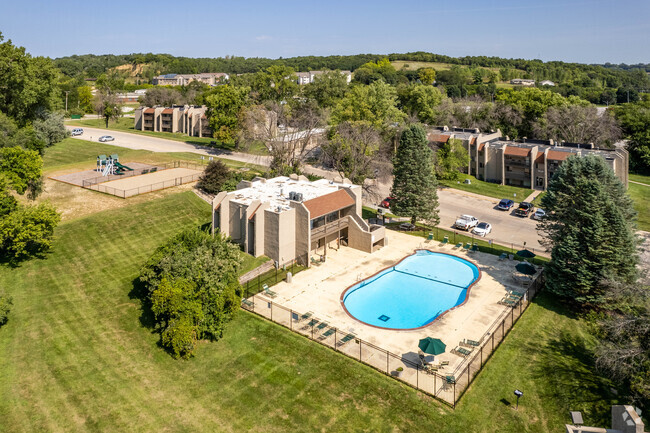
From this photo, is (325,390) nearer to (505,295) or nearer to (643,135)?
(505,295)

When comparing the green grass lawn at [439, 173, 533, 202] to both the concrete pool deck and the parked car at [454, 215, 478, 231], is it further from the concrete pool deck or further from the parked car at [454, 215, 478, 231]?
the concrete pool deck

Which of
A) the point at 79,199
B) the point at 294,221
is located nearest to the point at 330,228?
the point at 294,221

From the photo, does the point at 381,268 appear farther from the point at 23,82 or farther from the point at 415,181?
the point at 23,82

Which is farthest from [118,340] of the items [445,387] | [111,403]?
[445,387]

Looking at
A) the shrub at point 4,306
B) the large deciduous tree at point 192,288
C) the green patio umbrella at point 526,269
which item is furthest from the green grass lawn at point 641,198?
the shrub at point 4,306

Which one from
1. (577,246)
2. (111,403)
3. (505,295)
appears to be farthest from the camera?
(505,295)

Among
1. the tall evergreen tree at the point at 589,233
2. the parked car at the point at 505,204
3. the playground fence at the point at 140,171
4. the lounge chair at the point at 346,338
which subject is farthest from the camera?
the parked car at the point at 505,204

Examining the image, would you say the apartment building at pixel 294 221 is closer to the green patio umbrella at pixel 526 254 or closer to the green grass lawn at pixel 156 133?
the green patio umbrella at pixel 526 254
